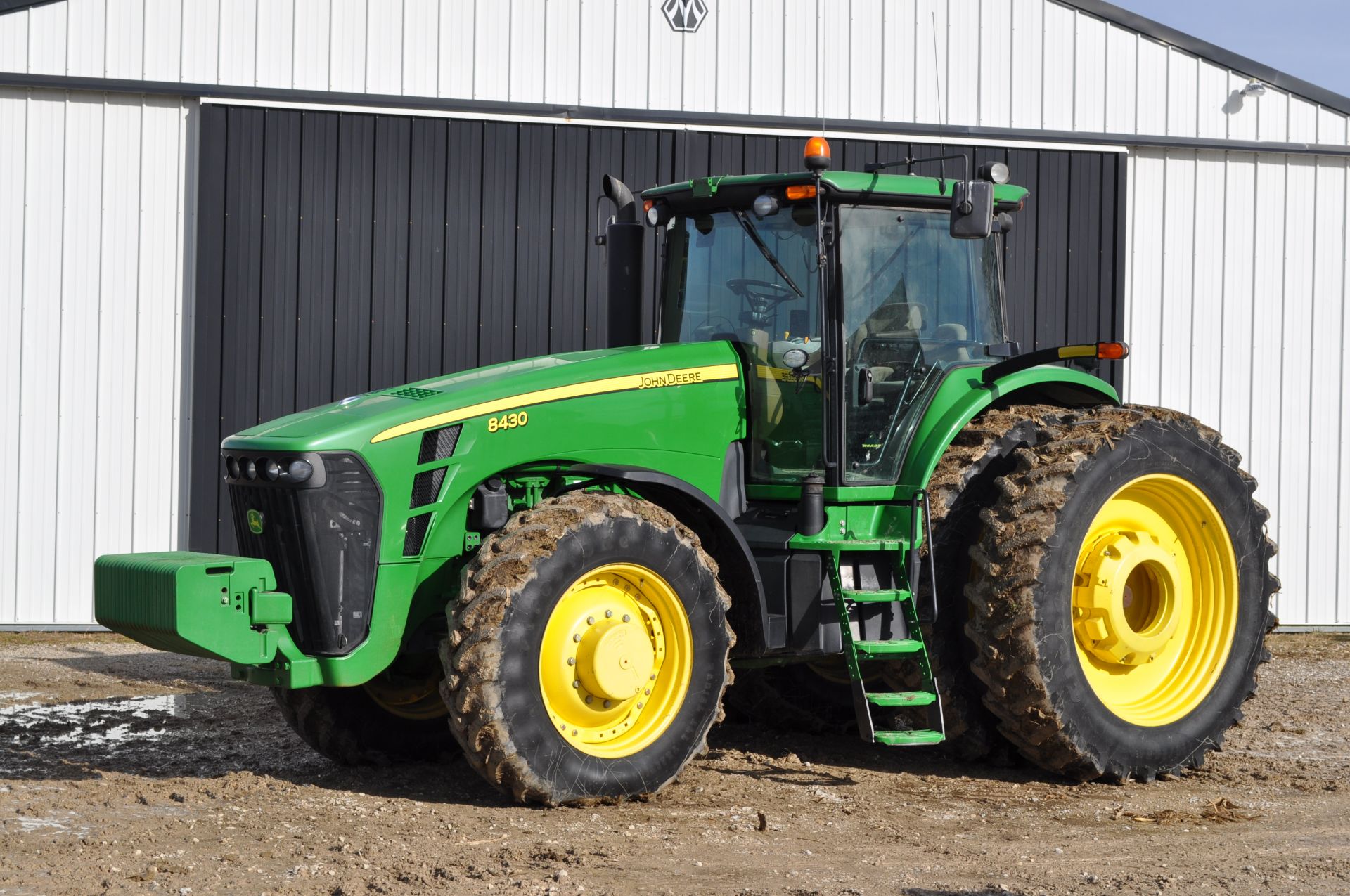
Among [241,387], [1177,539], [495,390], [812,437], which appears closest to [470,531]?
[495,390]

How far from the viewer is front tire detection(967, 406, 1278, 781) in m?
6.38

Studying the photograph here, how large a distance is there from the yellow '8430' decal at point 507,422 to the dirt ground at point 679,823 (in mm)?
1449

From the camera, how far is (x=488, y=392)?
20.0 ft

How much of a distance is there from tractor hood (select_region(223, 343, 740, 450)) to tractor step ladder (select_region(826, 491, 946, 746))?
3.34 ft

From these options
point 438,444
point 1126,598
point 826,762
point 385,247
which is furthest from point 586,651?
point 385,247

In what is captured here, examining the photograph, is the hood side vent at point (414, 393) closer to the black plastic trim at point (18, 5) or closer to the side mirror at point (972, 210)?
the side mirror at point (972, 210)

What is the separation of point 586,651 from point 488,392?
1.08 meters

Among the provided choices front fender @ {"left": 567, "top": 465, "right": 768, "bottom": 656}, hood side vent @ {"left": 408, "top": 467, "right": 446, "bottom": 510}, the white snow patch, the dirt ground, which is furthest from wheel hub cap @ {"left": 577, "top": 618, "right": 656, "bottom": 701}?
the white snow patch

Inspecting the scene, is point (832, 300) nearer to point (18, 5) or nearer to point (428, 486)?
point (428, 486)

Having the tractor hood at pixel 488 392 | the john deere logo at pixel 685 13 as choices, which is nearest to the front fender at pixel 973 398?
the tractor hood at pixel 488 392

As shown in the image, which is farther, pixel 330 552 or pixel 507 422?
pixel 507 422

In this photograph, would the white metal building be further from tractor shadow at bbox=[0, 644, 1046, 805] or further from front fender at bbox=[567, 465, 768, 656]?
front fender at bbox=[567, 465, 768, 656]

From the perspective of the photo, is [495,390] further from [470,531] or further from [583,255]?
[583,255]

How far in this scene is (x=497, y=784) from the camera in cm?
566
